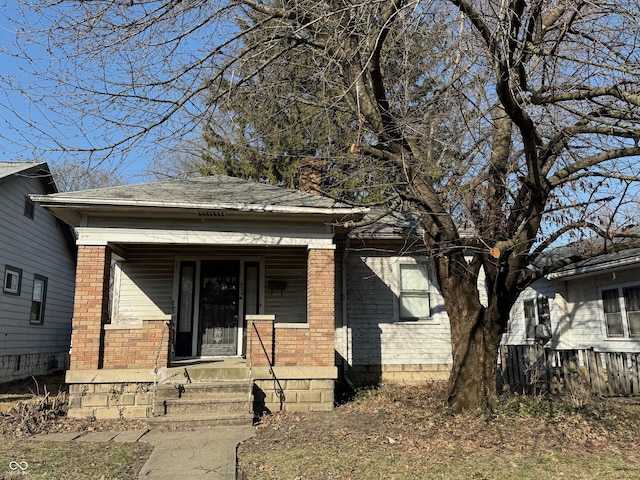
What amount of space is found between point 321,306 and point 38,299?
10.4 meters

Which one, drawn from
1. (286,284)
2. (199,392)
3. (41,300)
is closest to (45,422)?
(199,392)

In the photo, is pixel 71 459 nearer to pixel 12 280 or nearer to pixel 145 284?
pixel 145 284

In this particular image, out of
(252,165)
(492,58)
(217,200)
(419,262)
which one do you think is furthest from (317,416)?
(252,165)

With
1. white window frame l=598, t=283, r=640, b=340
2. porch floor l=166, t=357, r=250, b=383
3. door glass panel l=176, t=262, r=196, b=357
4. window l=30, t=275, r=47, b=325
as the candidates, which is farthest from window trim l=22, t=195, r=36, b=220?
white window frame l=598, t=283, r=640, b=340

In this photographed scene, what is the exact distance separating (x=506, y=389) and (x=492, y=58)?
6.24 metres

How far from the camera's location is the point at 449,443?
21.4 feet

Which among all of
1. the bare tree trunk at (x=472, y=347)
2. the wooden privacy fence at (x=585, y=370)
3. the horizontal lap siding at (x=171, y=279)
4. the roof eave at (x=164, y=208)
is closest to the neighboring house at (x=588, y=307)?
the wooden privacy fence at (x=585, y=370)

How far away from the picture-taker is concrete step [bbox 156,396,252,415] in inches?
323

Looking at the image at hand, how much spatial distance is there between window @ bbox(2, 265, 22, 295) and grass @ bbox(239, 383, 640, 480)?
8.85m

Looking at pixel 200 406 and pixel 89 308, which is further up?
pixel 89 308

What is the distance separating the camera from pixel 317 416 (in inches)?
340

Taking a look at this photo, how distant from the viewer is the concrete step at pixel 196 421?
7.88 metres

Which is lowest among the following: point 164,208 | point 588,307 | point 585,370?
point 585,370

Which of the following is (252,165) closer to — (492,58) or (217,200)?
(217,200)
